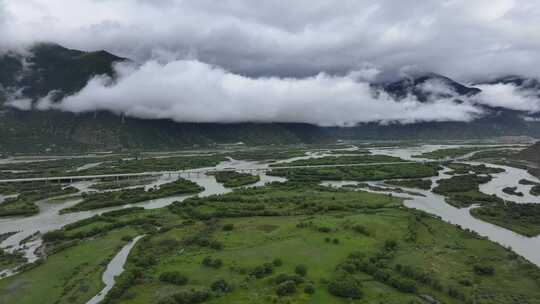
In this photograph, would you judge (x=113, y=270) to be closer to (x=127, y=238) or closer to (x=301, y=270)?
(x=127, y=238)

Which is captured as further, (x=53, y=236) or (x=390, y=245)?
(x=53, y=236)

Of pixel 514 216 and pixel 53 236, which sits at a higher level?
pixel 514 216

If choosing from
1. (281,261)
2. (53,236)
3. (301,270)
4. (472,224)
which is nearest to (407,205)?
(472,224)

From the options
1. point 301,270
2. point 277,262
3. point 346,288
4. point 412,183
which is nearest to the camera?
point 346,288

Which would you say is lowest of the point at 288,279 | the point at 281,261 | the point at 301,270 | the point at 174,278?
the point at 174,278

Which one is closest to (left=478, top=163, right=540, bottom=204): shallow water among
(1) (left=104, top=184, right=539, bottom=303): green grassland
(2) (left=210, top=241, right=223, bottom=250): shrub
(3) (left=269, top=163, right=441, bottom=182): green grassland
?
(3) (left=269, top=163, right=441, bottom=182): green grassland

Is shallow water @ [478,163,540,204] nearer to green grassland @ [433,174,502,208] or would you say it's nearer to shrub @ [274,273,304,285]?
green grassland @ [433,174,502,208]

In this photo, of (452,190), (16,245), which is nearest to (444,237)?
(452,190)

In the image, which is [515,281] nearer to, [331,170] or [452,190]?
[452,190]
